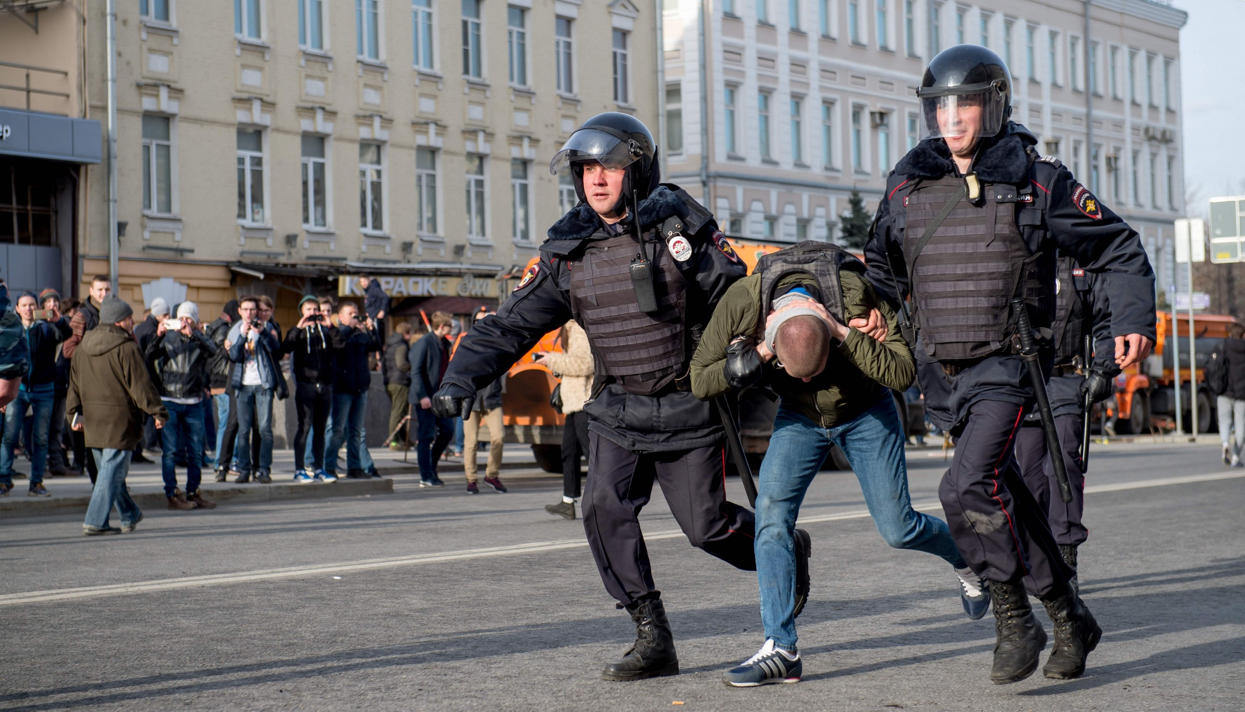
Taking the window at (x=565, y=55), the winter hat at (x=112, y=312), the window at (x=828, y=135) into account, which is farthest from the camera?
the window at (x=828, y=135)

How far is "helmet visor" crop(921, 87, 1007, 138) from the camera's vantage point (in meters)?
5.89

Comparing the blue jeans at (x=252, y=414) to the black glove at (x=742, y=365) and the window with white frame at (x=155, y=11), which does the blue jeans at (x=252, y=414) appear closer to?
the black glove at (x=742, y=365)

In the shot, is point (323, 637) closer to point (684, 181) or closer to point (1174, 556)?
point (1174, 556)

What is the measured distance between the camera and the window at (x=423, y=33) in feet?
112

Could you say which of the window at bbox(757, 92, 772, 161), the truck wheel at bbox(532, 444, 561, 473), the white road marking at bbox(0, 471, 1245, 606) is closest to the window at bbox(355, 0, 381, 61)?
the window at bbox(757, 92, 772, 161)

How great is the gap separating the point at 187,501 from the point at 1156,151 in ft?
184

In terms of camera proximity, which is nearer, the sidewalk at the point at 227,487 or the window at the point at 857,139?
the sidewalk at the point at 227,487

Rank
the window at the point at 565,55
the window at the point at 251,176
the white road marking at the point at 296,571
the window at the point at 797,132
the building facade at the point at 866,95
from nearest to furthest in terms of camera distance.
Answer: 1. the white road marking at the point at 296,571
2. the window at the point at 251,176
3. the window at the point at 565,55
4. the building facade at the point at 866,95
5. the window at the point at 797,132

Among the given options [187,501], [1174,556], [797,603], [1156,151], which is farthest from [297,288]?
[1156,151]

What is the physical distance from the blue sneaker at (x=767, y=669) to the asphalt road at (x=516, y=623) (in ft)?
0.24

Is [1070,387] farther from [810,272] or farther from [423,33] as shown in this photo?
[423,33]

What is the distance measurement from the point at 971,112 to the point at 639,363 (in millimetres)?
1429

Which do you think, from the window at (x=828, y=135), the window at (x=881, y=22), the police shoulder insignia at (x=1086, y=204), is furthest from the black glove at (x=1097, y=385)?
the window at (x=881, y=22)

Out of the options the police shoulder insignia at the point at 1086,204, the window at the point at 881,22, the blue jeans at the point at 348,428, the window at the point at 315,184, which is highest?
the window at the point at 881,22
